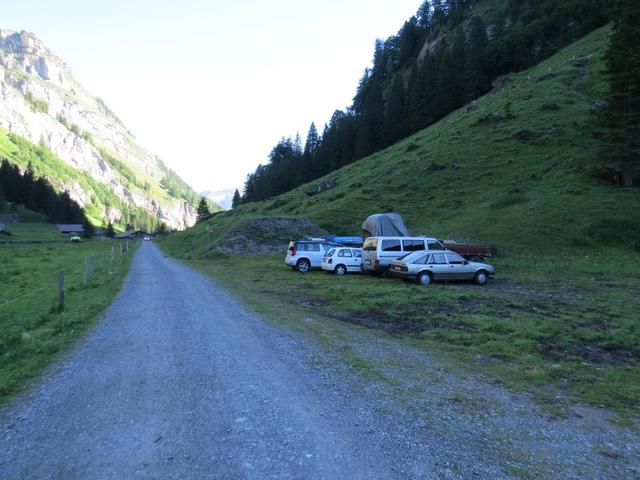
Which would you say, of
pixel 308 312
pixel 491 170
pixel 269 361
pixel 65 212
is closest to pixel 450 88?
pixel 491 170

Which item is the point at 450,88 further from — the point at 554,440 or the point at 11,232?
the point at 11,232

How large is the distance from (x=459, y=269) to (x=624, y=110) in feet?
92.5

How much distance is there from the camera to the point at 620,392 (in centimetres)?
640

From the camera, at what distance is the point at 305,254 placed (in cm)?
2719

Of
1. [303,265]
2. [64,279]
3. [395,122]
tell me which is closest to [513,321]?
[303,265]

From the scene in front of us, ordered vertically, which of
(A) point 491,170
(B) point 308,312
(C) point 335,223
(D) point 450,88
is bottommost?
(B) point 308,312

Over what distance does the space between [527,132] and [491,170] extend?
10.0 meters

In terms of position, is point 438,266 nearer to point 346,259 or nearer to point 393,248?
point 393,248

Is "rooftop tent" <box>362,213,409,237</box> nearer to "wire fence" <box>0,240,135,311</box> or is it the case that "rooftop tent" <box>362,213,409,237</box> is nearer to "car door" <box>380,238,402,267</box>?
"car door" <box>380,238,402,267</box>

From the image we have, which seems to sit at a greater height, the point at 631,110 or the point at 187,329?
the point at 631,110

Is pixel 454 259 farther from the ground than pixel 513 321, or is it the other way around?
pixel 454 259

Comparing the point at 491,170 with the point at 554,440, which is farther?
the point at 491,170

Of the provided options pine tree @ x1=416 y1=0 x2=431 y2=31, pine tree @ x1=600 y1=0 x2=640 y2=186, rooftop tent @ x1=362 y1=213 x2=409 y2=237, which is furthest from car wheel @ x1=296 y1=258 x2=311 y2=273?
pine tree @ x1=416 y1=0 x2=431 y2=31

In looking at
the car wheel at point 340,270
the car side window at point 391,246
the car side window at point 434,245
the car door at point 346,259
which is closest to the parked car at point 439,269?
the car side window at point 391,246
